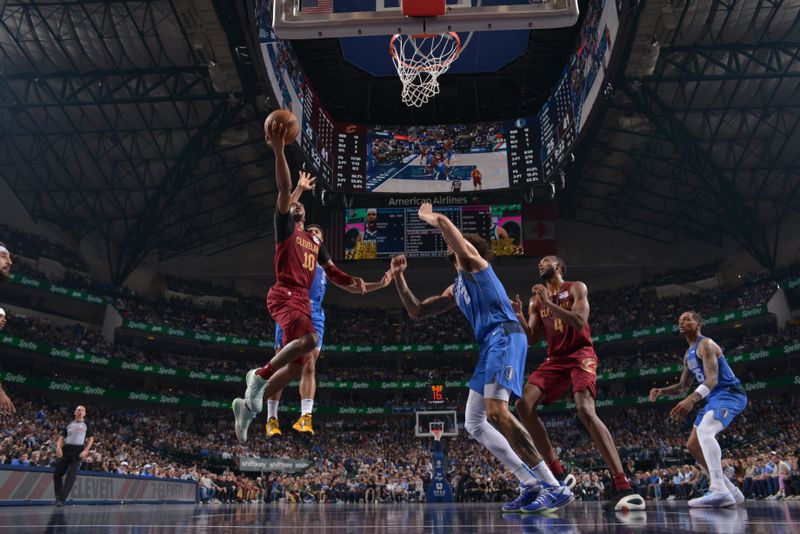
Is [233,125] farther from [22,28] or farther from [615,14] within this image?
[615,14]

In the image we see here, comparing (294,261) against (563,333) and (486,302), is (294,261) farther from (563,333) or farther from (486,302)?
(563,333)

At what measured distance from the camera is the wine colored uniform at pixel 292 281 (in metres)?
6.22

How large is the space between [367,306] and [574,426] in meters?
15.2

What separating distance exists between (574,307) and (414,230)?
19268 millimetres

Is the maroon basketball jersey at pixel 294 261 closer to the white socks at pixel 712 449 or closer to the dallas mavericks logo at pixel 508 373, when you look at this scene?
the dallas mavericks logo at pixel 508 373

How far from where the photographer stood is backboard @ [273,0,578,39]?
6.77m

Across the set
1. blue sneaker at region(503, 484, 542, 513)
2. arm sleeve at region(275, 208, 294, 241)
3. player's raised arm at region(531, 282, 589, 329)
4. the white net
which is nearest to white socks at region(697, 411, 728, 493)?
player's raised arm at region(531, 282, 589, 329)

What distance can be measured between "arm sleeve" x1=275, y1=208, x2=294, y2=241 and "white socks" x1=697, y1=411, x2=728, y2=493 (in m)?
4.76

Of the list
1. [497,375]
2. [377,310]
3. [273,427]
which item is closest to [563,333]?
[497,375]

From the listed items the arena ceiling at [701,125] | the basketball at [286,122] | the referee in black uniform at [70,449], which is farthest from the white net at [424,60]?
the referee in black uniform at [70,449]

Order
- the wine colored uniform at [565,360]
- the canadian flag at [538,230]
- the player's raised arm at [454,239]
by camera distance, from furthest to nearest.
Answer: the canadian flag at [538,230]
the wine colored uniform at [565,360]
the player's raised arm at [454,239]

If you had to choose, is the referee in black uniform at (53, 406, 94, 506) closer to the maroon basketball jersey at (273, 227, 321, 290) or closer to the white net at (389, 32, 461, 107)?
the maroon basketball jersey at (273, 227, 321, 290)

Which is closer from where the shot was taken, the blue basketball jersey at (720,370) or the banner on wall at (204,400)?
the blue basketball jersey at (720,370)

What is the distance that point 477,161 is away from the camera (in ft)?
78.6
